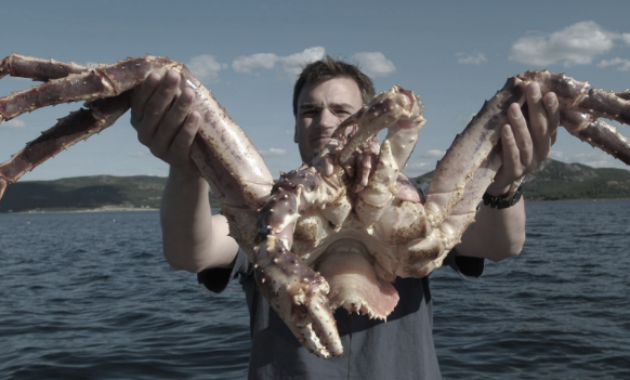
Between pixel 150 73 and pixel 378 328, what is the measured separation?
86.9 inches

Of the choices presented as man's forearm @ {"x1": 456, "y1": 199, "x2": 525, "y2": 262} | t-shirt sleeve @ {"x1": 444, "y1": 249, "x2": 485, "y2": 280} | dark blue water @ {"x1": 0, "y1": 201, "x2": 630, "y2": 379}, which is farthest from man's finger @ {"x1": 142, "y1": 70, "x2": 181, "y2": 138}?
dark blue water @ {"x1": 0, "y1": 201, "x2": 630, "y2": 379}

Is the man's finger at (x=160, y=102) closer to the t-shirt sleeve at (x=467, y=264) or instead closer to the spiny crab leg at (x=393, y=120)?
the spiny crab leg at (x=393, y=120)

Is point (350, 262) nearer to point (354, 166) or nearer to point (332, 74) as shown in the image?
point (354, 166)

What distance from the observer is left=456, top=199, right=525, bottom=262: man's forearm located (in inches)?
138

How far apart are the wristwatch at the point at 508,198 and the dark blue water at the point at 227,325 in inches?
189

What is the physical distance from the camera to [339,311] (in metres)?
3.32

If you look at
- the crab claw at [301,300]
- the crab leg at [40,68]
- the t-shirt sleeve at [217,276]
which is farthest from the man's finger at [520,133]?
the crab leg at [40,68]

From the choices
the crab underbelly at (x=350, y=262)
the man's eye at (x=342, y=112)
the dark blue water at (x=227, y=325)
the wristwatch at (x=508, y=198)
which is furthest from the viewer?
the dark blue water at (x=227, y=325)

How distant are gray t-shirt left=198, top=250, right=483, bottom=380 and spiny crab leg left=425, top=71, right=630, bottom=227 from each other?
94 cm

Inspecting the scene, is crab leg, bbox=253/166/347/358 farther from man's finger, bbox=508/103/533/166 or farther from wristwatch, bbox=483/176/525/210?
wristwatch, bbox=483/176/525/210

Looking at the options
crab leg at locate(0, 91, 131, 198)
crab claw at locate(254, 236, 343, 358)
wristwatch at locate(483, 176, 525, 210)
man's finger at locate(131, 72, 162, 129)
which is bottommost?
crab claw at locate(254, 236, 343, 358)

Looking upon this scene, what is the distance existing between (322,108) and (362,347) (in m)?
2.02

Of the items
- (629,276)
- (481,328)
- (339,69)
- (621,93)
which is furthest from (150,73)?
(629,276)

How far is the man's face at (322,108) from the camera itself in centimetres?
405
